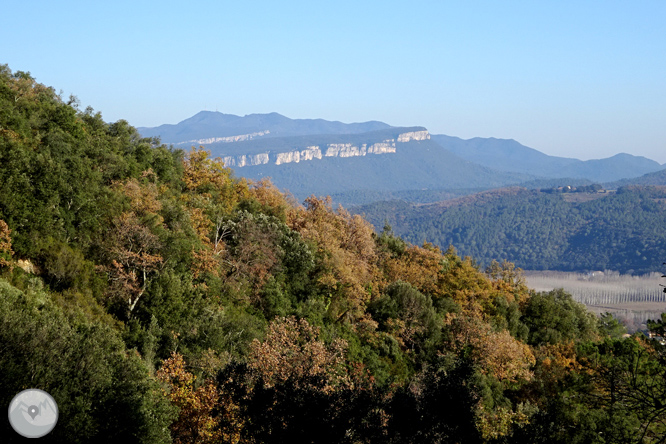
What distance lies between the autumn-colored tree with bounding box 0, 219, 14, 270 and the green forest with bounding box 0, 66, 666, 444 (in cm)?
11

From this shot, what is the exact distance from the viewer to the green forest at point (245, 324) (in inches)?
609

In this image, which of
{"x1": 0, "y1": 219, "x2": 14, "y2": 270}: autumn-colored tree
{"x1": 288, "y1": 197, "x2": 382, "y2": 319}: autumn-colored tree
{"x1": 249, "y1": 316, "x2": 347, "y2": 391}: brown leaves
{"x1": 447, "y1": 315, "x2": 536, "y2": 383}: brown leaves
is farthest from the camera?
{"x1": 288, "y1": 197, "x2": 382, "y2": 319}: autumn-colored tree

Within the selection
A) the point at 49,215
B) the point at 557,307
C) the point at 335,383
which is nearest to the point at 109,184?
the point at 49,215

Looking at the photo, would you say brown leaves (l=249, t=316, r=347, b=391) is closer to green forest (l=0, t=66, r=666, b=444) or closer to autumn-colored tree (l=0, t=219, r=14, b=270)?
green forest (l=0, t=66, r=666, b=444)

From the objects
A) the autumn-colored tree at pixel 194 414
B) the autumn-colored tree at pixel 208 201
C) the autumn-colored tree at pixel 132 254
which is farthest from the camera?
the autumn-colored tree at pixel 208 201

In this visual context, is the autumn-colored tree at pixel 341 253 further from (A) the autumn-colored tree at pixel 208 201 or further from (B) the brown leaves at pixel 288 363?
(B) the brown leaves at pixel 288 363

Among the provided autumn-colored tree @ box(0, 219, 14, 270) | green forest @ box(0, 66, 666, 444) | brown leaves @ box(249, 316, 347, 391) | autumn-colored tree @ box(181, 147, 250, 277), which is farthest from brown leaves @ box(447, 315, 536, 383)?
autumn-colored tree @ box(0, 219, 14, 270)

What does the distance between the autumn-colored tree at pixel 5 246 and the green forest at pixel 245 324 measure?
11cm

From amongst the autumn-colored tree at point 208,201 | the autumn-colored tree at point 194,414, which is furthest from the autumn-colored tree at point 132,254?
the autumn-colored tree at point 194,414

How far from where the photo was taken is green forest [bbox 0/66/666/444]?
50.7ft

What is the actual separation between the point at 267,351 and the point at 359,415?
793cm

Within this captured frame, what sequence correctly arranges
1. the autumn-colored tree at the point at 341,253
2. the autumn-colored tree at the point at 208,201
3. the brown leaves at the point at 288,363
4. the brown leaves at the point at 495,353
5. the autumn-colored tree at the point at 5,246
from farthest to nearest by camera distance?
1. the autumn-colored tree at the point at 341,253
2. the brown leaves at the point at 495,353
3. the autumn-colored tree at the point at 208,201
4. the autumn-colored tree at the point at 5,246
5. the brown leaves at the point at 288,363

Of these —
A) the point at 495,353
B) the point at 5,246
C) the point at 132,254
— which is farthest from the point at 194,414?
the point at 495,353

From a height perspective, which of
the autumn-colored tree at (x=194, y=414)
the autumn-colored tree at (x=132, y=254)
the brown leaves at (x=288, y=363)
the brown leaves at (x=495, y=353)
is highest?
the autumn-colored tree at (x=132, y=254)
